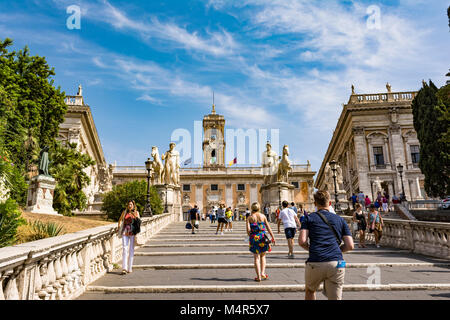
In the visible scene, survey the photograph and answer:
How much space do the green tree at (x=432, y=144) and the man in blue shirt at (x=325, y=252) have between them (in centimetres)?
2510

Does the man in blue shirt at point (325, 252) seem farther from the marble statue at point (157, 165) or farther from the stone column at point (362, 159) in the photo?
the stone column at point (362, 159)

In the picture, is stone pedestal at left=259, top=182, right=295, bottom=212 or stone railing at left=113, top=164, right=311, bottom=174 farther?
stone railing at left=113, top=164, right=311, bottom=174

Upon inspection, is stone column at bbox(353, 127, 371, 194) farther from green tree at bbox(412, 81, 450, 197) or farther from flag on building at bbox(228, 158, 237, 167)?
flag on building at bbox(228, 158, 237, 167)

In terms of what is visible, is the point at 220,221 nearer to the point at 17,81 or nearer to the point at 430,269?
the point at 430,269

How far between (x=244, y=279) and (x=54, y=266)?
11.3 feet

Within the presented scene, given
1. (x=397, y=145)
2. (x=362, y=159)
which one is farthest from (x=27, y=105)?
(x=397, y=145)

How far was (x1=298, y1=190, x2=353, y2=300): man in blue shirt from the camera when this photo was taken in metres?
3.14

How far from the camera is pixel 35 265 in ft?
11.1

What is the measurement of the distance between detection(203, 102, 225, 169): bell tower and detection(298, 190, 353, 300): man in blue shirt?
5956 centimetres

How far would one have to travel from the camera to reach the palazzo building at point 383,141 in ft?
112

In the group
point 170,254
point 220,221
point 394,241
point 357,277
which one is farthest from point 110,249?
point 394,241

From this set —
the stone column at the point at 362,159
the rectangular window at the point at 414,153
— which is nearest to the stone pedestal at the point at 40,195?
the stone column at the point at 362,159

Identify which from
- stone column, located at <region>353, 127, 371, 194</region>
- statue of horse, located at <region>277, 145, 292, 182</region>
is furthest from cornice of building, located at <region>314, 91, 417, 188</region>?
statue of horse, located at <region>277, 145, 292, 182</region>

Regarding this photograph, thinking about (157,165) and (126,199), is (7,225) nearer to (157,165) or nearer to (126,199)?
(126,199)
